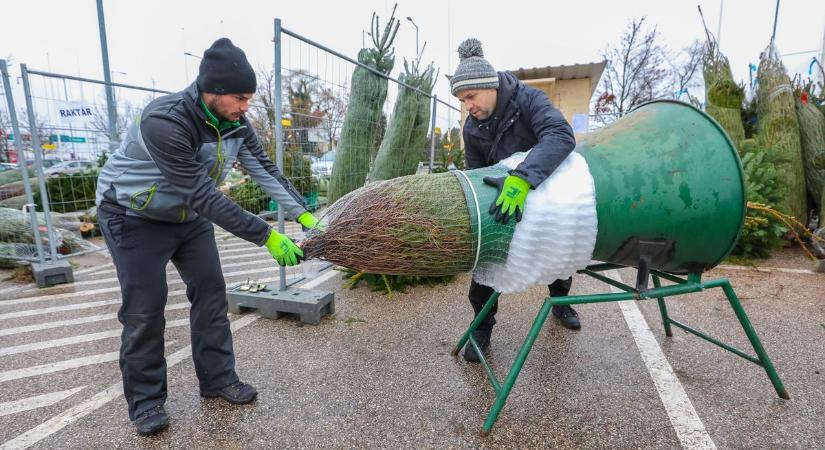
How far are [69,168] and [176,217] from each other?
24.8ft

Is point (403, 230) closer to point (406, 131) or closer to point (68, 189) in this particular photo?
point (406, 131)

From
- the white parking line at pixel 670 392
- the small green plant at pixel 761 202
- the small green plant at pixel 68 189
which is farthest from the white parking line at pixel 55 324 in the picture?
the small green plant at pixel 761 202

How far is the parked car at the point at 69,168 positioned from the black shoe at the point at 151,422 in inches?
243

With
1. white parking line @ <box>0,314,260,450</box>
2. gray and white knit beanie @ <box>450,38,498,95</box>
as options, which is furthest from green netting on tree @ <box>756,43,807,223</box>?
white parking line @ <box>0,314,260,450</box>

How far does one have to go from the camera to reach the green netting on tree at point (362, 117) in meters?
4.13

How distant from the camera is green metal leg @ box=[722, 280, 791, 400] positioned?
6.86 ft

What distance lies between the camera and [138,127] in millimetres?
2023

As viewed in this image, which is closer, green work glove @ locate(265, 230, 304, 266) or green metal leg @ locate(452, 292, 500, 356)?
green work glove @ locate(265, 230, 304, 266)

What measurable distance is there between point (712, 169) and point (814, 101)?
648 cm

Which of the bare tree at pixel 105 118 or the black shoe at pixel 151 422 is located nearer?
the black shoe at pixel 151 422

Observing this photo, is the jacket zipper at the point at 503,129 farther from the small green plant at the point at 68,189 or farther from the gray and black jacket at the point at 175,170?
the small green plant at the point at 68,189

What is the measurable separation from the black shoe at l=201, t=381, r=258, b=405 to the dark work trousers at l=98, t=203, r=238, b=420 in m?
0.03

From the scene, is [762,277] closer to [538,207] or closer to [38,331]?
[538,207]

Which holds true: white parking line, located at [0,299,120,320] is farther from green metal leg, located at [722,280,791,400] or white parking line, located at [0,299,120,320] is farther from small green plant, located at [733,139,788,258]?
small green plant, located at [733,139,788,258]
